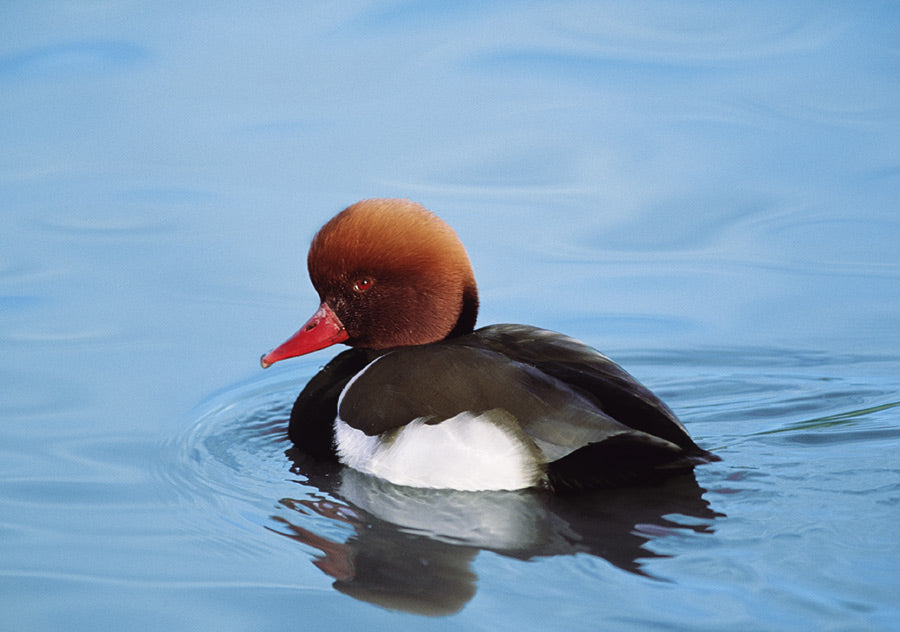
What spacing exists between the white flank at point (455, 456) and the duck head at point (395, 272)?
585mm

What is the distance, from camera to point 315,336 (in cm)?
536

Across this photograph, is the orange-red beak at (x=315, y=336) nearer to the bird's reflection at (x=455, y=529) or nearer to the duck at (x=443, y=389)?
the duck at (x=443, y=389)

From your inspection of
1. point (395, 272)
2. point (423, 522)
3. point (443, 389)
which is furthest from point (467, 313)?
point (423, 522)

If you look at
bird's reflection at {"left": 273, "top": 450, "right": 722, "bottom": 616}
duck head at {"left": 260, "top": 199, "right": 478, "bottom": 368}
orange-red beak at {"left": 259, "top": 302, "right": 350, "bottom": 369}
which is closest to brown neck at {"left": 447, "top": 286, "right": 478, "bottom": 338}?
duck head at {"left": 260, "top": 199, "right": 478, "bottom": 368}

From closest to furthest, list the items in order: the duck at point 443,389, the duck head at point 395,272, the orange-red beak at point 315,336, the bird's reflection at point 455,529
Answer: the bird's reflection at point 455,529 < the duck at point 443,389 < the duck head at point 395,272 < the orange-red beak at point 315,336

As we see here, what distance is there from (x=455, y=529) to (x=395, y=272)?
1159 millimetres

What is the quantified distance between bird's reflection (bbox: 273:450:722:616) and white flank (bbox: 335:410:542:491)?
5 centimetres

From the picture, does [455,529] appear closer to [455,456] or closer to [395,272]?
[455,456]

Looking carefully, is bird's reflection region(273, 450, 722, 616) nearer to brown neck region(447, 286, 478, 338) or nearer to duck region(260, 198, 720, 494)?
duck region(260, 198, 720, 494)

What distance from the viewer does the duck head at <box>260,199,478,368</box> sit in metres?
5.09

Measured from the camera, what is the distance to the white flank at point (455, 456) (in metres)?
4.53

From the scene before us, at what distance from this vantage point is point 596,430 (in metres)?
4.41

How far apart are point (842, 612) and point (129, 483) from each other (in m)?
2.68

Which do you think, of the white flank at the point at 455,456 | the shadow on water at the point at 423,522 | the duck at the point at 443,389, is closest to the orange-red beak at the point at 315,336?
the duck at the point at 443,389
